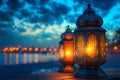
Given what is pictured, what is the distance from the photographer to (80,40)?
1311 centimetres

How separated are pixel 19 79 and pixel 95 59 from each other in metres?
3.73

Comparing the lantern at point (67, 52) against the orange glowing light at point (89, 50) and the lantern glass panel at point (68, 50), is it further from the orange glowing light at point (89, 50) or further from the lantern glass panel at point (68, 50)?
the orange glowing light at point (89, 50)

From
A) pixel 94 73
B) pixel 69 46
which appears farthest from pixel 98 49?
pixel 69 46

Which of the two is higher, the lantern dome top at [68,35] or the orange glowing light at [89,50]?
the lantern dome top at [68,35]

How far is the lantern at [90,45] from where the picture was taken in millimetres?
12734

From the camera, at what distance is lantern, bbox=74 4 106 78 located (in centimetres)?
1273

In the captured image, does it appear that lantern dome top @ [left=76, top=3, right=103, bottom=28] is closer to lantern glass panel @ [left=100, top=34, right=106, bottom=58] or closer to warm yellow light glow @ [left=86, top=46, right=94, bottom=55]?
lantern glass panel @ [left=100, top=34, right=106, bottom=58]

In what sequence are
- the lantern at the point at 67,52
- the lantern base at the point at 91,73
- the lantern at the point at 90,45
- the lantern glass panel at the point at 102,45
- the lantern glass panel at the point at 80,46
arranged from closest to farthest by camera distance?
the lantern base at the point at 91,73, the lantern at the point at 90,45, the lantern glass panel at the point at 80,46, the lantern glass panel at the point at 102,45, the lantern at the point at 67,52

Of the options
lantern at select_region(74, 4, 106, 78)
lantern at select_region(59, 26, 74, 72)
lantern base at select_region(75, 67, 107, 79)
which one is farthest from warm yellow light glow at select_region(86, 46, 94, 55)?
lantern at select_region(59, 26, 74, 72)

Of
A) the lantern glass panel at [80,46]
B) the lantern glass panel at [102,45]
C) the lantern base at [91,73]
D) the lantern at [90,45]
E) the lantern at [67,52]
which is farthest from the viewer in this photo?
the lantern at [67,52]

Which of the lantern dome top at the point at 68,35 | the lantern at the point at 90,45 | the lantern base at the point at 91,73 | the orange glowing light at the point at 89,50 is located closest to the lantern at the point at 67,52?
the lantern dome top at the point at 68,35

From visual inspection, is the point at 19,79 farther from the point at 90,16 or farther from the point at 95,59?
the point at 90,16

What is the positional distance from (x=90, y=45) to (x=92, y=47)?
0.14 m

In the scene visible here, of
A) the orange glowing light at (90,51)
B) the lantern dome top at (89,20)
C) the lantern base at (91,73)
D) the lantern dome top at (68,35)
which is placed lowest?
the lantern base at (91,73)
